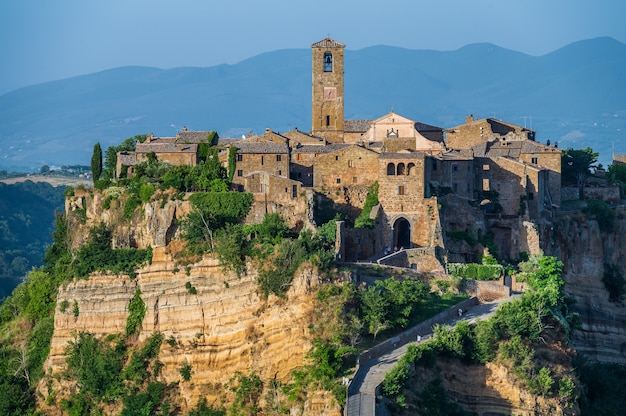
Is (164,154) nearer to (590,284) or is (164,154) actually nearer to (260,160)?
(260,160)

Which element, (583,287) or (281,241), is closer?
(281,241)

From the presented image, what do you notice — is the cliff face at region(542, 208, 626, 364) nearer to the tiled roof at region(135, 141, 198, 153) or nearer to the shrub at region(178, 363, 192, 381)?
the tiled roof at region(135, 141, 198, 153)

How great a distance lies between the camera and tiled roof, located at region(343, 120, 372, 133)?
232ft

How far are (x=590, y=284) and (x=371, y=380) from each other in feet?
86.0

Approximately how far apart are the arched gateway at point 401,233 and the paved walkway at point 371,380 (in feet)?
24.7

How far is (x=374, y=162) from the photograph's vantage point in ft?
192

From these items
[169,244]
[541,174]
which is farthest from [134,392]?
[541,174]

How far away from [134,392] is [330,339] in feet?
34.2

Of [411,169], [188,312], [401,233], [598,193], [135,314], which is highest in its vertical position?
[411,169]

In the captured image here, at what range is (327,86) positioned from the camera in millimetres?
72750

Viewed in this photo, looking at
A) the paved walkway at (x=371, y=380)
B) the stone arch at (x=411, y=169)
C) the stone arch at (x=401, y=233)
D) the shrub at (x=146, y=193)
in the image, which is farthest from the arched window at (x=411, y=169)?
the shrub at (x=146, y=193)

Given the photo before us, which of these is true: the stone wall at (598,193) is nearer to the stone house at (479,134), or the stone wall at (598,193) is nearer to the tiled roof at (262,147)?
the stone house at (479,134)

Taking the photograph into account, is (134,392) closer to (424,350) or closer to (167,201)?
(167,201)

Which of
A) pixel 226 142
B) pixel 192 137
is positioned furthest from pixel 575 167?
pixel 192 137
